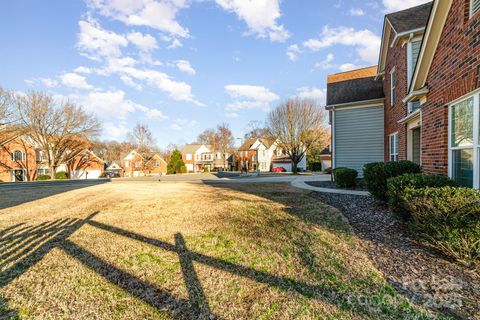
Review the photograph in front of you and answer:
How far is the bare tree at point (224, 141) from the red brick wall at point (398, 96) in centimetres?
4658

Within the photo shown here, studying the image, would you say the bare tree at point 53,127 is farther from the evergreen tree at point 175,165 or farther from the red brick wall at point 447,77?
the red brick wall at point 447,77

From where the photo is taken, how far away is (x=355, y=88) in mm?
14633

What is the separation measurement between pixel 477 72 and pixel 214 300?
552 centimetres

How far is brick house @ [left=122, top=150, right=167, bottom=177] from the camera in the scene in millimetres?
45400

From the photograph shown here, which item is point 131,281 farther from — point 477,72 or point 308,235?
point 477,72

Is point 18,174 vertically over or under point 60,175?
over

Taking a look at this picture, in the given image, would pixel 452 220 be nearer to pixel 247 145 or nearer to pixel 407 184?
pixel 407 184

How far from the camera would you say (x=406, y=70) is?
9414 millimetres

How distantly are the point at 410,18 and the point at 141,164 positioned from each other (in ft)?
150

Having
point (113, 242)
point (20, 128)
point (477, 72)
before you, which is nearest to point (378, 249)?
point (477, 72)

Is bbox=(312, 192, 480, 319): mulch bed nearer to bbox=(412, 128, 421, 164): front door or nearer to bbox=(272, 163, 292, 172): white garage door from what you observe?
bbox=(412, 128, 421, 164): front door

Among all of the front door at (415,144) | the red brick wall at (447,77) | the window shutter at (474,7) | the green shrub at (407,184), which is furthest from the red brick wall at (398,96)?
the green shrub at (407,184)

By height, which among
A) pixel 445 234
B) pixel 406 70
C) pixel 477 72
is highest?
pixel 406 70

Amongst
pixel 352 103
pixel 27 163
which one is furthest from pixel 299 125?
pixel 27 163
